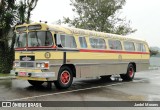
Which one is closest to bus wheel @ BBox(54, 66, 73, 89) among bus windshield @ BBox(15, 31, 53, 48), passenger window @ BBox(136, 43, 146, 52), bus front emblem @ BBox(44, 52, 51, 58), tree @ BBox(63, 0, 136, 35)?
bus front emblem @ BBox(44, 52, 51, 58)

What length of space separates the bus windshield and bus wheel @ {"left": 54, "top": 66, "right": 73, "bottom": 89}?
4.64 feet

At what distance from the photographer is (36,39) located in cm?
1409

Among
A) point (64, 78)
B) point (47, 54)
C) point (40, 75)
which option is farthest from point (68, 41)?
point (40, 75)

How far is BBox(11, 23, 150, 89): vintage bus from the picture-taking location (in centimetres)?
1365

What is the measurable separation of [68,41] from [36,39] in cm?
152

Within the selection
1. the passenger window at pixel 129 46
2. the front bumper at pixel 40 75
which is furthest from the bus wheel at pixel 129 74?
the front bumper at pixel 40 75

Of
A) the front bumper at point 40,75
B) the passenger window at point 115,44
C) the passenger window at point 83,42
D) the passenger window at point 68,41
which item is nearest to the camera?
the front bumper at point 40,75

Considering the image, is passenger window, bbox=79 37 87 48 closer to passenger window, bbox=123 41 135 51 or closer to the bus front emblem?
the bus front emblem

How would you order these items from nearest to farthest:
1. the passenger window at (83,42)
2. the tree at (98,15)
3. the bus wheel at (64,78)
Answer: the bus wheel at (64,78) < the passenger window at (83,42) < the tree at (98,15)

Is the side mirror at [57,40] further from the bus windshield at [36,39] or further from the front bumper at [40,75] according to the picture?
the front bumper at [40,75]

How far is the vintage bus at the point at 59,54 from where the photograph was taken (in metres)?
13.6

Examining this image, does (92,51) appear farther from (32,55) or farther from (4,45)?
(4,45)

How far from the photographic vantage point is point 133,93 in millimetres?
13914

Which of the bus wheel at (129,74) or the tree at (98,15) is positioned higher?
the tree at (98,15)
